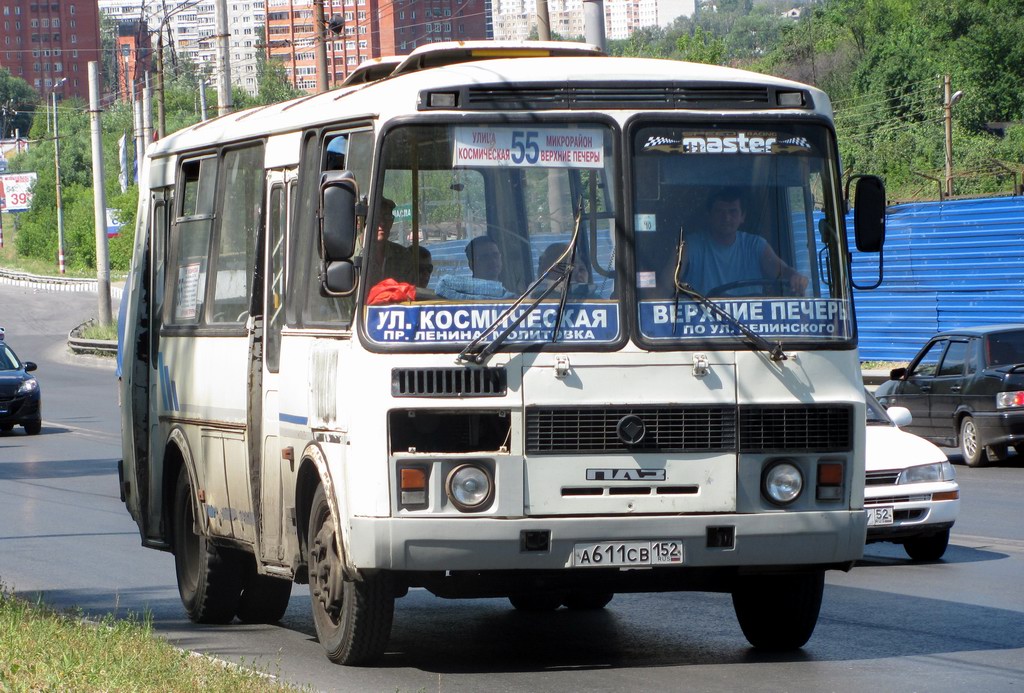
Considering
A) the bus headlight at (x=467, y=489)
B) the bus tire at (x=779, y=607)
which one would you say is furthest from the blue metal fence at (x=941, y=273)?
the bus headlight at (x=467, y=489)

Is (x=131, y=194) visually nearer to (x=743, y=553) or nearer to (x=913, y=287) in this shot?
(x=913, y=287)

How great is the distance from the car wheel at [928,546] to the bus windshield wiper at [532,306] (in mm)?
5629

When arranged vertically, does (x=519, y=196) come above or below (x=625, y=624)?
above

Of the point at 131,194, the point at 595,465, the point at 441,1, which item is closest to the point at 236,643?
the point at 595,465

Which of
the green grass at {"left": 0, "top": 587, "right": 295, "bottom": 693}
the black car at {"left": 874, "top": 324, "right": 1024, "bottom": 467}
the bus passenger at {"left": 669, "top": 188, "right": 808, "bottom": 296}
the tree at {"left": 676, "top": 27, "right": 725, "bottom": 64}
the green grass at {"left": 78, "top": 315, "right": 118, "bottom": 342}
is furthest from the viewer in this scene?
the tree at {"left": 676, "top": 27, "right": 725, "bottom": 64}

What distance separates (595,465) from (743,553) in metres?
0.76

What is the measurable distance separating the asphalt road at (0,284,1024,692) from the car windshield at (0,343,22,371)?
1412 cm

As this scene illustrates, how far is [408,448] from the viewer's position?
24.4 ft

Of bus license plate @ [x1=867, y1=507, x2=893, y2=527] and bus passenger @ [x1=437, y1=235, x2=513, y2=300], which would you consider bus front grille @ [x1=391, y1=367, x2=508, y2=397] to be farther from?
bus license plate @ [x1=867, y1=507, x2=893, y2=527]

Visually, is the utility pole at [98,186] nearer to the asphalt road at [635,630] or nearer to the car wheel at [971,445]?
the car wheel at [971,445]

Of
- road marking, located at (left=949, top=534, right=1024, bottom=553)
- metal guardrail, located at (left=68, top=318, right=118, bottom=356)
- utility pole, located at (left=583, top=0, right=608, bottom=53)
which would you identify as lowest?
metal guardrail, located at (left=68, top=318, right=118, bottom=356)

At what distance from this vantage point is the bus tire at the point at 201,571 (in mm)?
10102

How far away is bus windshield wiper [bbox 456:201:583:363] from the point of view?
7.41 metres

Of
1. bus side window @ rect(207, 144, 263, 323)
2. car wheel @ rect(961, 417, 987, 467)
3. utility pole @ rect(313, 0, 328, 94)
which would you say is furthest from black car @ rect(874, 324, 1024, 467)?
utility pole @ rect(313, 0, 328, 94)
